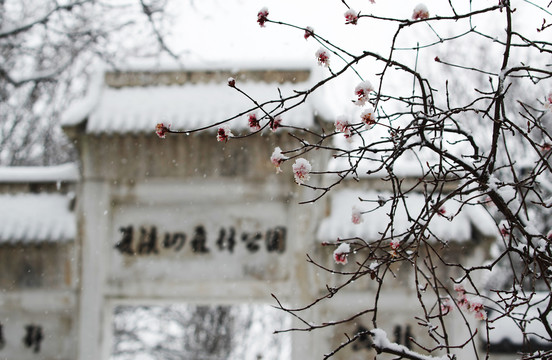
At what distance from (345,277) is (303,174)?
3985 mm

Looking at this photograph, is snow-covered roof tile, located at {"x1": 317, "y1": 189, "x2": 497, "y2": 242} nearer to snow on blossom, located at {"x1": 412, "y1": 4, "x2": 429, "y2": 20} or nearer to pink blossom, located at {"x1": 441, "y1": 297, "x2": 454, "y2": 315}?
pink blossom, located at {"x1": 441, "y1": 297, "x2": 454, "y2": 315}

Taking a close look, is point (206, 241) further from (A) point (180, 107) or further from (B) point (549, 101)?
(B) point (549, 101)

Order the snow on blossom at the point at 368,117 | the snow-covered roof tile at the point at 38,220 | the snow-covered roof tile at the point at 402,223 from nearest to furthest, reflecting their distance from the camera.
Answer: the snow on blossom at the point at 368,117, the snow-covered roof tile at the point at 402,223, the snow-covered roof tile at the point at 38,220

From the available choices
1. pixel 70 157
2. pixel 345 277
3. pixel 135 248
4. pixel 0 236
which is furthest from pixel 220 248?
pixel 70 157

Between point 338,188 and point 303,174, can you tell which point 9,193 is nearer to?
point 338,188

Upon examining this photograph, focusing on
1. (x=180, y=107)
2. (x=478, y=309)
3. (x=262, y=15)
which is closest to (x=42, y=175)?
(x=180, y=107)

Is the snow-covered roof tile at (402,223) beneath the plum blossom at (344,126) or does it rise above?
above

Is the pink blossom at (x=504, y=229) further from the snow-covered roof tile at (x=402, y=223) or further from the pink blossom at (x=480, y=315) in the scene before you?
the snow-covered roof tile at (x=402, y=223)

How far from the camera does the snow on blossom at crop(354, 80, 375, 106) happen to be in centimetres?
245

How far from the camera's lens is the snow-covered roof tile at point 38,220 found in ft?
21.8

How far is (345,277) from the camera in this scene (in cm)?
633

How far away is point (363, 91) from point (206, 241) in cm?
426

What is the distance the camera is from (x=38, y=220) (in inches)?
264

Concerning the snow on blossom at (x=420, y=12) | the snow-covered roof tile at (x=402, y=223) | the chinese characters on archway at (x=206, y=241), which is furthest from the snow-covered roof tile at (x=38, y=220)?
the snow on blossom at (x=420, y=12)
